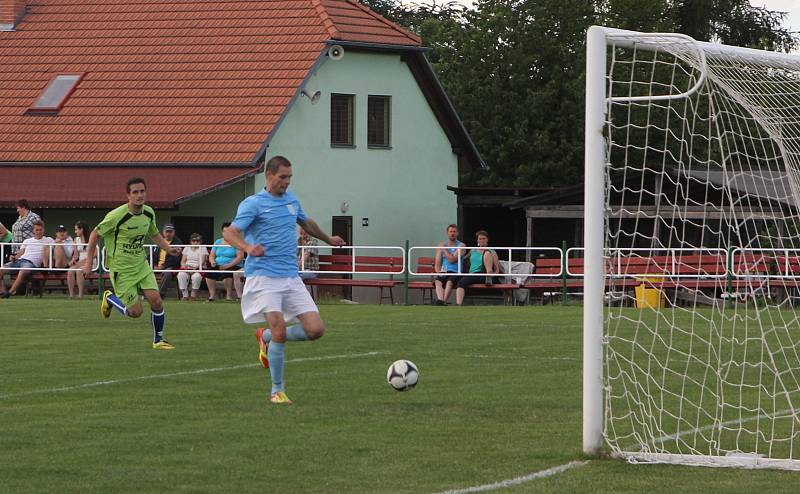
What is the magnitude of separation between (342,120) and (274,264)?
88.1ft

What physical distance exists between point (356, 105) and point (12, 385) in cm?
2601

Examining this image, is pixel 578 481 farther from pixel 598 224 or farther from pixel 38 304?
pixel 38 304

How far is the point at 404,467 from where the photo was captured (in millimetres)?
8797

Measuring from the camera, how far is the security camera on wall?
3744 cm

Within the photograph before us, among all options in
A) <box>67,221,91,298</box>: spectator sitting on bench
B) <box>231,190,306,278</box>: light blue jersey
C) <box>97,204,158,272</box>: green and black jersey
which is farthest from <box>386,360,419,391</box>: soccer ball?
<box>67,221,91,298</box>: spectator sitting on bench

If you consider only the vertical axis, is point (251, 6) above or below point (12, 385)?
above

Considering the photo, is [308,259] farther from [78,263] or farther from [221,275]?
[78,263]

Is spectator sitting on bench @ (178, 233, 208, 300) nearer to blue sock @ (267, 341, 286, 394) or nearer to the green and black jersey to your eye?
the green and black jersey

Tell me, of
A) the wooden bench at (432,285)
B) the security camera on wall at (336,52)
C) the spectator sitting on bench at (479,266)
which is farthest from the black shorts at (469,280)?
the security camera on wall at (336,52)

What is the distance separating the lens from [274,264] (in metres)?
12.1

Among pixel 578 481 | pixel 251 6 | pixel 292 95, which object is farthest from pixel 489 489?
pixel 251 6

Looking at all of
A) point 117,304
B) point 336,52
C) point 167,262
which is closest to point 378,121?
point 336,52

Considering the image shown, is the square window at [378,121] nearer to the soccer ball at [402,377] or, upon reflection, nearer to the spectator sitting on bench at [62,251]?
the spectator sitting on bench at [62,251]

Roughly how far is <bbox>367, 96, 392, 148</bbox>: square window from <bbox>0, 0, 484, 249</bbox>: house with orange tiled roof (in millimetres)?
36
